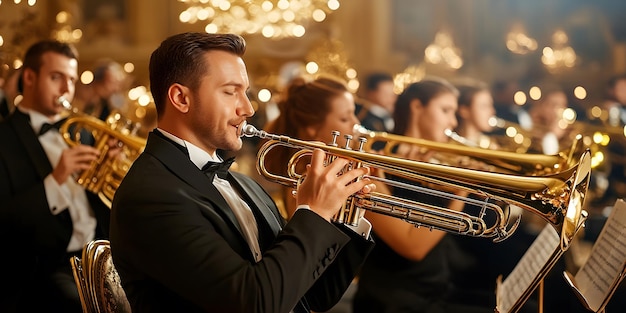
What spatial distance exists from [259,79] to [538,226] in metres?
7.13

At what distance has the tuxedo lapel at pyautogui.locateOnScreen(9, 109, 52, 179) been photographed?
4.02m

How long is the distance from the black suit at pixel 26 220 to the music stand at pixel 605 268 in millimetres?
2307

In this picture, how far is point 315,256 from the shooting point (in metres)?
2.22

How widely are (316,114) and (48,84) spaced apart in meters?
1.39

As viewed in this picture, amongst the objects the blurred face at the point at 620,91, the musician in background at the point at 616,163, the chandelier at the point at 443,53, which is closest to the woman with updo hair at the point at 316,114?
the musician in background at the point at 616,163

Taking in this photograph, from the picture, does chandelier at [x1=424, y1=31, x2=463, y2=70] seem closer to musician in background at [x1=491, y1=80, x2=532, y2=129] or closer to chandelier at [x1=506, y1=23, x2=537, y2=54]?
musician in background at [x1=491, y1=80, x2=532, y2=129]

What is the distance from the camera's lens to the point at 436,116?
456 cm

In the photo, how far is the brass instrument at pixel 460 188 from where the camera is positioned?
2486mm

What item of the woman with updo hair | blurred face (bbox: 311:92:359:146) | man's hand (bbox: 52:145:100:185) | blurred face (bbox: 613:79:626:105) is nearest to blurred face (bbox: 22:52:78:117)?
man's hand (bbox: 52:145:100:185)

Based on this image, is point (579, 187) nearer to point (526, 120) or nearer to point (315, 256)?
point (315, 256)

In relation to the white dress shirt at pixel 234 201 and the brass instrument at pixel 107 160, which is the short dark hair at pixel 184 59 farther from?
the brass instrument at pixel 107 160

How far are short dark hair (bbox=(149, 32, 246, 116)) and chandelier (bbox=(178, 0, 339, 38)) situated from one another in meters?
7.39

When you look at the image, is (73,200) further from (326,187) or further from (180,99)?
(326,187)

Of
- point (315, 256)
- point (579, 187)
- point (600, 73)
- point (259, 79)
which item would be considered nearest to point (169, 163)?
point (315, 256)
